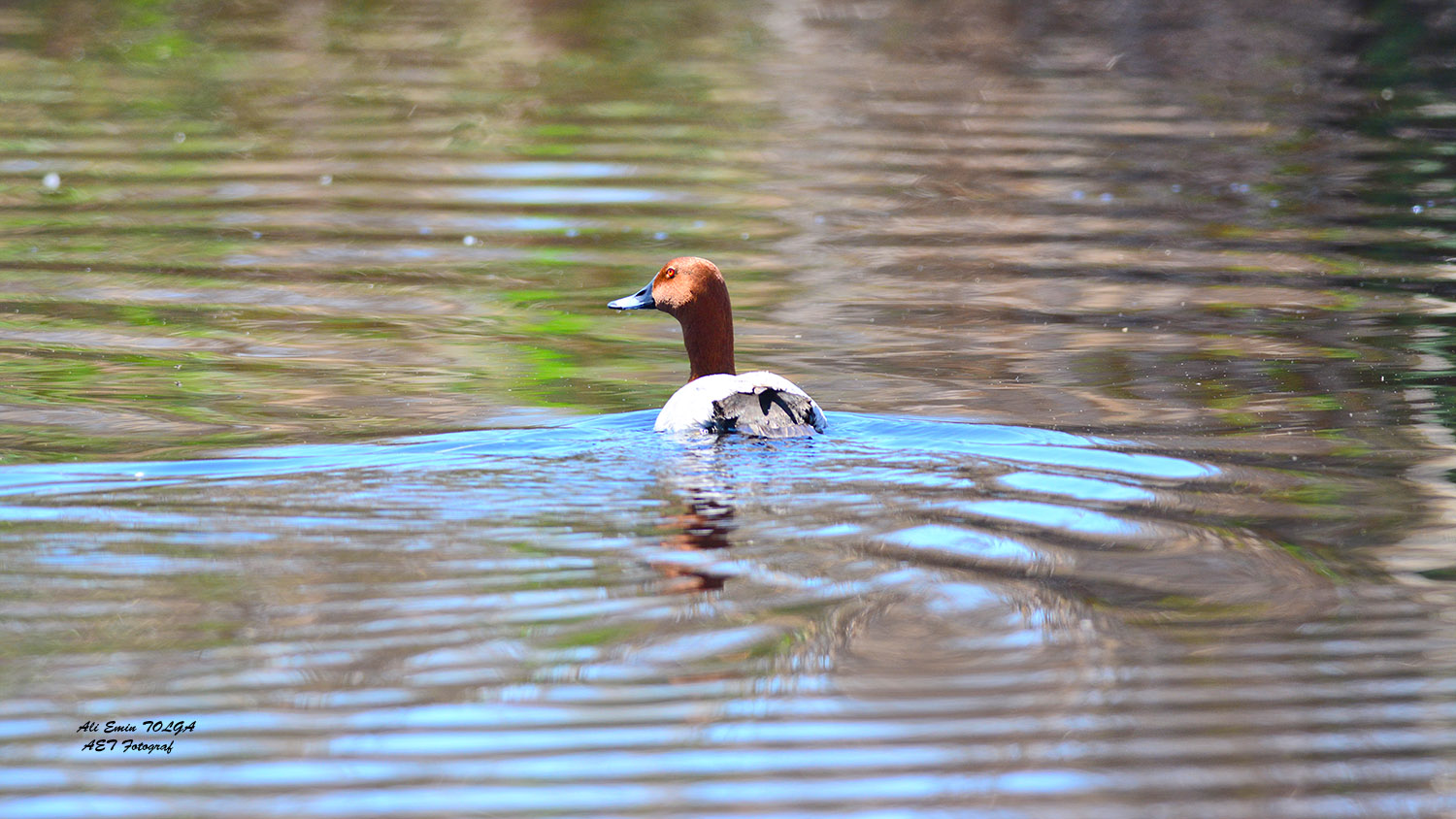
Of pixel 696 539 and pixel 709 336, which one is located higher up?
pixel 709 336

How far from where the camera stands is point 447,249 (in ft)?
36.3

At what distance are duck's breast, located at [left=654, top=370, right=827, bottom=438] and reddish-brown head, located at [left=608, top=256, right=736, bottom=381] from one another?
75 centimetres

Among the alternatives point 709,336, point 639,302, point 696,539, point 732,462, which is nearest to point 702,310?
point 709,336

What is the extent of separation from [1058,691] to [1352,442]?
3.01m

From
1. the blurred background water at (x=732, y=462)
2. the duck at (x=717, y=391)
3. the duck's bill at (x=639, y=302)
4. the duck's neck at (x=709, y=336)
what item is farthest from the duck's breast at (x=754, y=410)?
the duck's bill at (x=639, y=302)

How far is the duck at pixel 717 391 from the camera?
6488 millimetres

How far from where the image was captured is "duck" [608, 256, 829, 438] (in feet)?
21.3

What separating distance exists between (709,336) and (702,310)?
0.11 meters

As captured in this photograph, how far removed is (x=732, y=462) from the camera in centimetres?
623

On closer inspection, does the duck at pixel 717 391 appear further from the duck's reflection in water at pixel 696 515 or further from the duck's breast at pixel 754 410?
the duck's reflection in water at pixel 696 515

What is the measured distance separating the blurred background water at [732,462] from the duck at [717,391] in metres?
0.13

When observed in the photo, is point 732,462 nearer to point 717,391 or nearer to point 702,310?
point 717,391

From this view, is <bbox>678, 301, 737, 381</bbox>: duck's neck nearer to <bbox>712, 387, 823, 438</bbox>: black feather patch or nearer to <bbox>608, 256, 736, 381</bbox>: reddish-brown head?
<bbox>608, 256, 736, 381</bbox>: reddish-brown head

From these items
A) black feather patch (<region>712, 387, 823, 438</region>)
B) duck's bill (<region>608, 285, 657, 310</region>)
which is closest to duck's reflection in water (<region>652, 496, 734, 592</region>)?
black feather patch (<region>712, 387, 823, 438</region>)
